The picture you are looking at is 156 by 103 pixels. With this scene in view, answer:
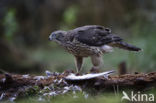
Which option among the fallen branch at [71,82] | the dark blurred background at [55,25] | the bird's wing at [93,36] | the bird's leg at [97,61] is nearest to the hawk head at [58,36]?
the bird's wing at [93,36]

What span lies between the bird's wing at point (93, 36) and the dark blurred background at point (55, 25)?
401cm

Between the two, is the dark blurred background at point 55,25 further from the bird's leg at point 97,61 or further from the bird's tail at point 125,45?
the bird's leg at point 97,61

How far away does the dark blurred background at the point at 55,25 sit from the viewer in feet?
45.0

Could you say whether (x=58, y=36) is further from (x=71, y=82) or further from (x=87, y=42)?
(x=71, y=82)

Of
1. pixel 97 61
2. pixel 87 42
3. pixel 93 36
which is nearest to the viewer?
pixel 97 61

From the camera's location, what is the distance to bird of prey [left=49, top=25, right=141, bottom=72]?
7882 mm

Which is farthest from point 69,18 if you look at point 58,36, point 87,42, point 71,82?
point 71,82

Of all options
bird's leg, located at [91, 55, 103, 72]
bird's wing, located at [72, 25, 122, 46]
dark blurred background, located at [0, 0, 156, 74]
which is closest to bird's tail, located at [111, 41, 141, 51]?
bird's wing, located at [72, 25, 122, 46]

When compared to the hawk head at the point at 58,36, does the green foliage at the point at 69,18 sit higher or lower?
higher

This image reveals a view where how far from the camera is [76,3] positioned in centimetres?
1953

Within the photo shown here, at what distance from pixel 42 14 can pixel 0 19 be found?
466 centimetres

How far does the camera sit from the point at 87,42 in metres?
8.02

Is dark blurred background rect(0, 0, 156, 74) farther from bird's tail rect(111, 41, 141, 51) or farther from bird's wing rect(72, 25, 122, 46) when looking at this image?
bird's wing rect(72, 25, 122, 46)

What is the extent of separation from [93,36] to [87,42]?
193 millimetres
